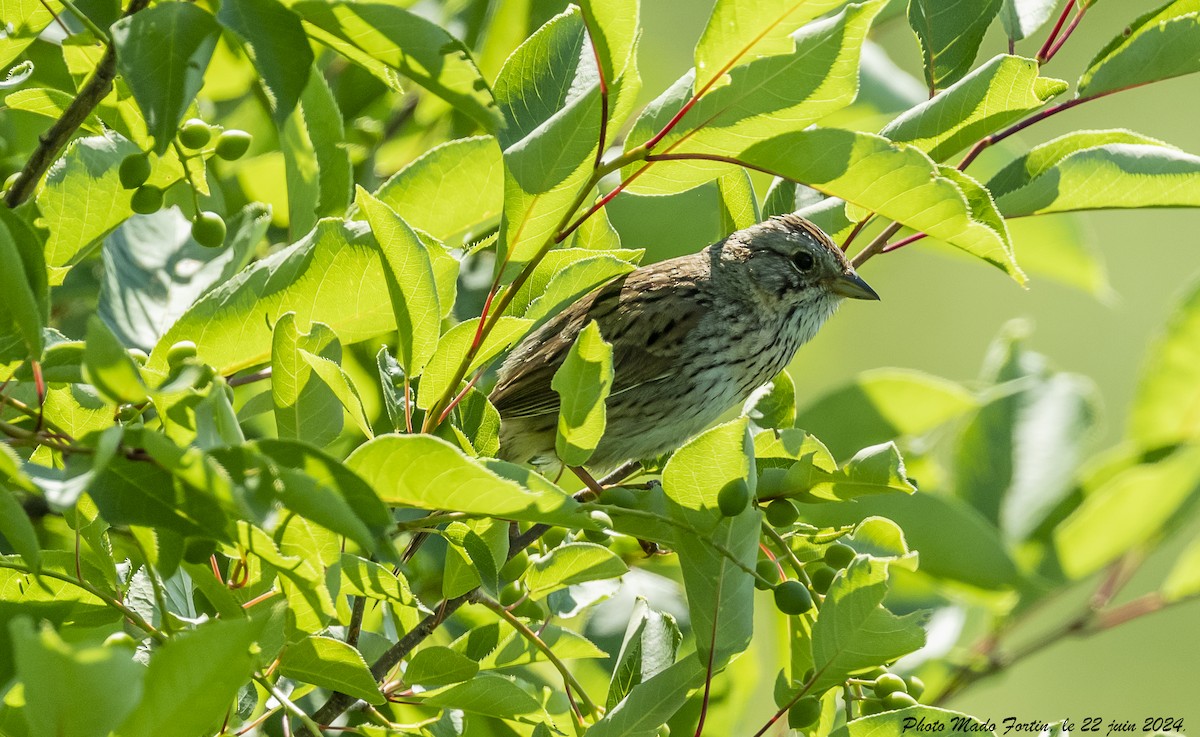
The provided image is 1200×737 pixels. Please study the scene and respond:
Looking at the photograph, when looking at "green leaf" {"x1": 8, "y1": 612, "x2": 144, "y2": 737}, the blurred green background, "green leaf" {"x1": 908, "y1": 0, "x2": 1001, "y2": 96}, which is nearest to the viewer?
"green leaf" {"x1": 8, "y1": 612, "x2": 144, "y2": 737}

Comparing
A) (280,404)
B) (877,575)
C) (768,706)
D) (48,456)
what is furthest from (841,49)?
(768,706)

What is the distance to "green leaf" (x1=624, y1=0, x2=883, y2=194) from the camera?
1.58 m

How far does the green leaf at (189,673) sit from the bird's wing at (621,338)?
2214 mm

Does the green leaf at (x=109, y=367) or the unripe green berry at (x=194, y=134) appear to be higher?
the unripe green berry at (x=194, y=134)

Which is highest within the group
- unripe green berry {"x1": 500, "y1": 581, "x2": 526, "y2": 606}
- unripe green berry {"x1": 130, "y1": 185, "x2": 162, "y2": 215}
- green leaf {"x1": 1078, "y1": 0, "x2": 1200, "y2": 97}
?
green leaf {"x1": 1078, "y1": 0, "x2": 1200, "y2": 97}

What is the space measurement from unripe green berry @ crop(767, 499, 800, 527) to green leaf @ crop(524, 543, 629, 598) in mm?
263

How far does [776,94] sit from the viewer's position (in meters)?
1.61

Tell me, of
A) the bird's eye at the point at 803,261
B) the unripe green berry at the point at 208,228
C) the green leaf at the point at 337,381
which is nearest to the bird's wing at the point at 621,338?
the bird's eye at the point at 803,261

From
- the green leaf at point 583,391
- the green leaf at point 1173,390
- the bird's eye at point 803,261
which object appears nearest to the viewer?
the green leaf at point 583,391

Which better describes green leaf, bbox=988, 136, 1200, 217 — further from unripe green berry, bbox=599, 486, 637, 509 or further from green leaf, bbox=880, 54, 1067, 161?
unripe green berry, bbox=599, 486, 637, 509

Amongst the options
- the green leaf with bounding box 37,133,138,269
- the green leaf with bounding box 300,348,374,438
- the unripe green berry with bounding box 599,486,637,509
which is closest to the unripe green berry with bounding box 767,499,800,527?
the unripe green berry with bounding box 599,486,637,509

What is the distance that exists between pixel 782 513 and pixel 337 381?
2.54 ft

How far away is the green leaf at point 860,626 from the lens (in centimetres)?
173

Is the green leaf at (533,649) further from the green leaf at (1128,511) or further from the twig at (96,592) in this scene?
the green leaf at (1128,511)
